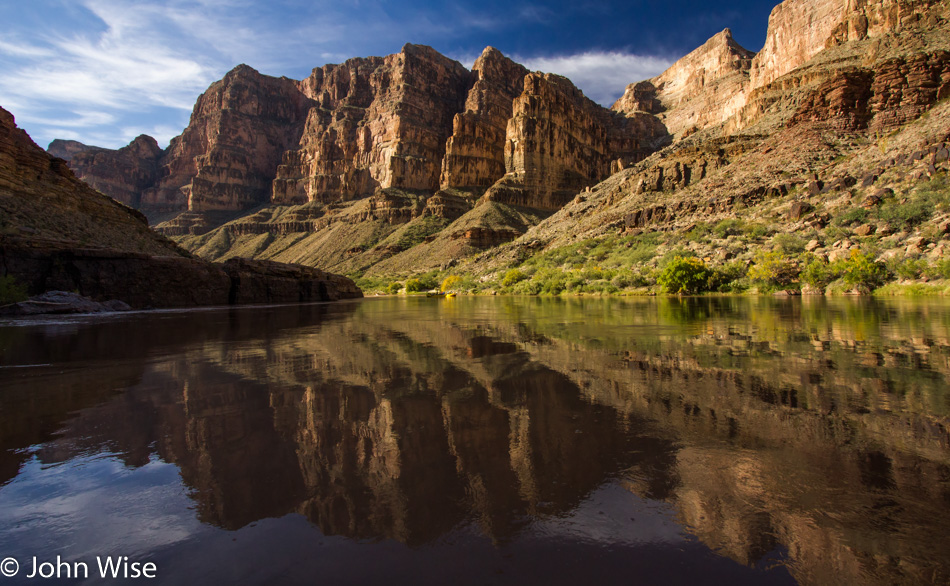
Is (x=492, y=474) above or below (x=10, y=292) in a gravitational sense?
below

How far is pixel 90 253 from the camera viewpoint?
2244cm

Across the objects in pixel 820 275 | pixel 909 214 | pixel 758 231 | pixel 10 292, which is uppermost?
pixel 758 231

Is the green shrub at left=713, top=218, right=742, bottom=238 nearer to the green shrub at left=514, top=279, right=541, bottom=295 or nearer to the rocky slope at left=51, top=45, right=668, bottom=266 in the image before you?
the green shrub at left=514, top=279, right=541, bottom=295

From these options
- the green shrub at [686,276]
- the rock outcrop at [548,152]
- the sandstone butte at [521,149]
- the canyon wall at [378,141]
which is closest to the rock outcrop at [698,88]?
the sandstone butte at [521,149]

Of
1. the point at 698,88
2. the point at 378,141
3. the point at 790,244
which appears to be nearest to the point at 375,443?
the point at 790,244

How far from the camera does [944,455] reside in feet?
8.90

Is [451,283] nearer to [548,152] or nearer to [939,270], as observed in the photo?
[939,270]

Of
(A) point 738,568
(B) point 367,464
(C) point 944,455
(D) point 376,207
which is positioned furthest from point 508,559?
(D) point 376,207

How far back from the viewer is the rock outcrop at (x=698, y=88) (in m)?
113

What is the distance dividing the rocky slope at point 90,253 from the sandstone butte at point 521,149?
122ft

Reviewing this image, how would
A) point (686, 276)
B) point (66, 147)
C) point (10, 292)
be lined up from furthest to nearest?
1. point (66, 147)
2. point (686, 276)
3. point (10, 292)

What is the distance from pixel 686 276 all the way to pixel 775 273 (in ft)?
18.9

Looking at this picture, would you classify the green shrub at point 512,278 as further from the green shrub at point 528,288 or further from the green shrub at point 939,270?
the green shrub at point 939,270

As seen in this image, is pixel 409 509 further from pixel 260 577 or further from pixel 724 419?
pixel 724 419
